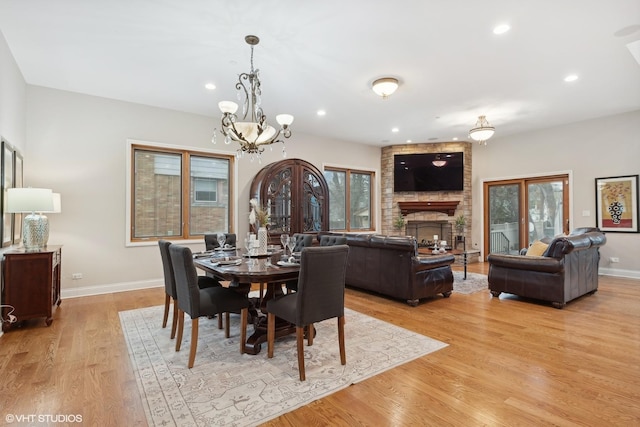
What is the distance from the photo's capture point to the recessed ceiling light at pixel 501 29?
3057 millimetres

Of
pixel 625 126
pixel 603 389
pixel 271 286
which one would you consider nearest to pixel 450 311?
pixel 603 389

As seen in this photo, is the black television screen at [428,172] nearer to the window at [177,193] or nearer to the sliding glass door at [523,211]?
the sliding glass door at [523,211]

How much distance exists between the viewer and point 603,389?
7.23 feet

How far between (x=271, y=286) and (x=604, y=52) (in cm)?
452

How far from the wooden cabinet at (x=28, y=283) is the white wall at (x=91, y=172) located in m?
1.28

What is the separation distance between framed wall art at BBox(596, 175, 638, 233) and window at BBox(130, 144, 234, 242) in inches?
A: 284

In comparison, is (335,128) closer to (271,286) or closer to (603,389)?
(271,286)

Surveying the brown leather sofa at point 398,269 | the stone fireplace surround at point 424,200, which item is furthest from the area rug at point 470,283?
the stone fireplace surround at point 424,200

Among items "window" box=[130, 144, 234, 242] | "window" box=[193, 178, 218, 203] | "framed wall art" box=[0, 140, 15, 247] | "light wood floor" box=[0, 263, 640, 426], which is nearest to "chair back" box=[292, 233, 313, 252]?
"light wood floor" box=[0, 263, 640, 426]

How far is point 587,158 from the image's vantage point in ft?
20.7

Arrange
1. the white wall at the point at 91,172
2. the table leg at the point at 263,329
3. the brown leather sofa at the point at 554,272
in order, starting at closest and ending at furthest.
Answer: the table leg at the point at 263,329
the brown leather sofa at the point at 554,272
the white wall at the point at 91,172

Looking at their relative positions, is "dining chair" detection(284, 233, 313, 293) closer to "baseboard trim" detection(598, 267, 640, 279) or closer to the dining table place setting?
the dining table place setting

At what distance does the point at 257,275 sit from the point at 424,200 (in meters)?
6.57

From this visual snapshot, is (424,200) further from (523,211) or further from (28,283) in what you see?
(28,283)
